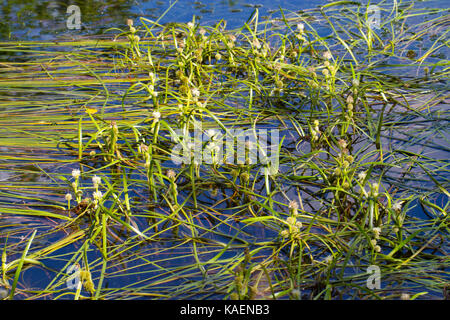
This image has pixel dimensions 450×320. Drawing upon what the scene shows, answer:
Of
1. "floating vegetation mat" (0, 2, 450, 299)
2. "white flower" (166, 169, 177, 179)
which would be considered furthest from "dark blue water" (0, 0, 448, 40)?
"white flower" (166, 169, 177, 179)

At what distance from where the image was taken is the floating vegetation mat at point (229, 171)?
6.54 ft

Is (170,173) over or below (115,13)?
below

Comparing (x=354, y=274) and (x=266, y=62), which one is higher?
(x=266, y=62)

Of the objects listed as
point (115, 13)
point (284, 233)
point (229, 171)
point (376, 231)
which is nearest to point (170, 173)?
point (229, 171)

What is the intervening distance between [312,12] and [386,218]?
255cm

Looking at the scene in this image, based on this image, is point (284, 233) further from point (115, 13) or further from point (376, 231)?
point (115, 13)

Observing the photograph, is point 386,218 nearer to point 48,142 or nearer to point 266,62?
point 266,62

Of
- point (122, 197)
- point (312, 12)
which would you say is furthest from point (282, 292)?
point (312, 12)

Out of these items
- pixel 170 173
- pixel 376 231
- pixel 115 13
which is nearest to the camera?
pixel 376 231

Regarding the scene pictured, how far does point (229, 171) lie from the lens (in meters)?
2.58

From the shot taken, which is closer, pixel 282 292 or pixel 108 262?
pixel 282 292

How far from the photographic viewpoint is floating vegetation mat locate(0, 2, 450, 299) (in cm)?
199

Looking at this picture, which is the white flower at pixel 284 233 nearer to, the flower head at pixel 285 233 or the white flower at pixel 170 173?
the flower head at pixel 285 233
